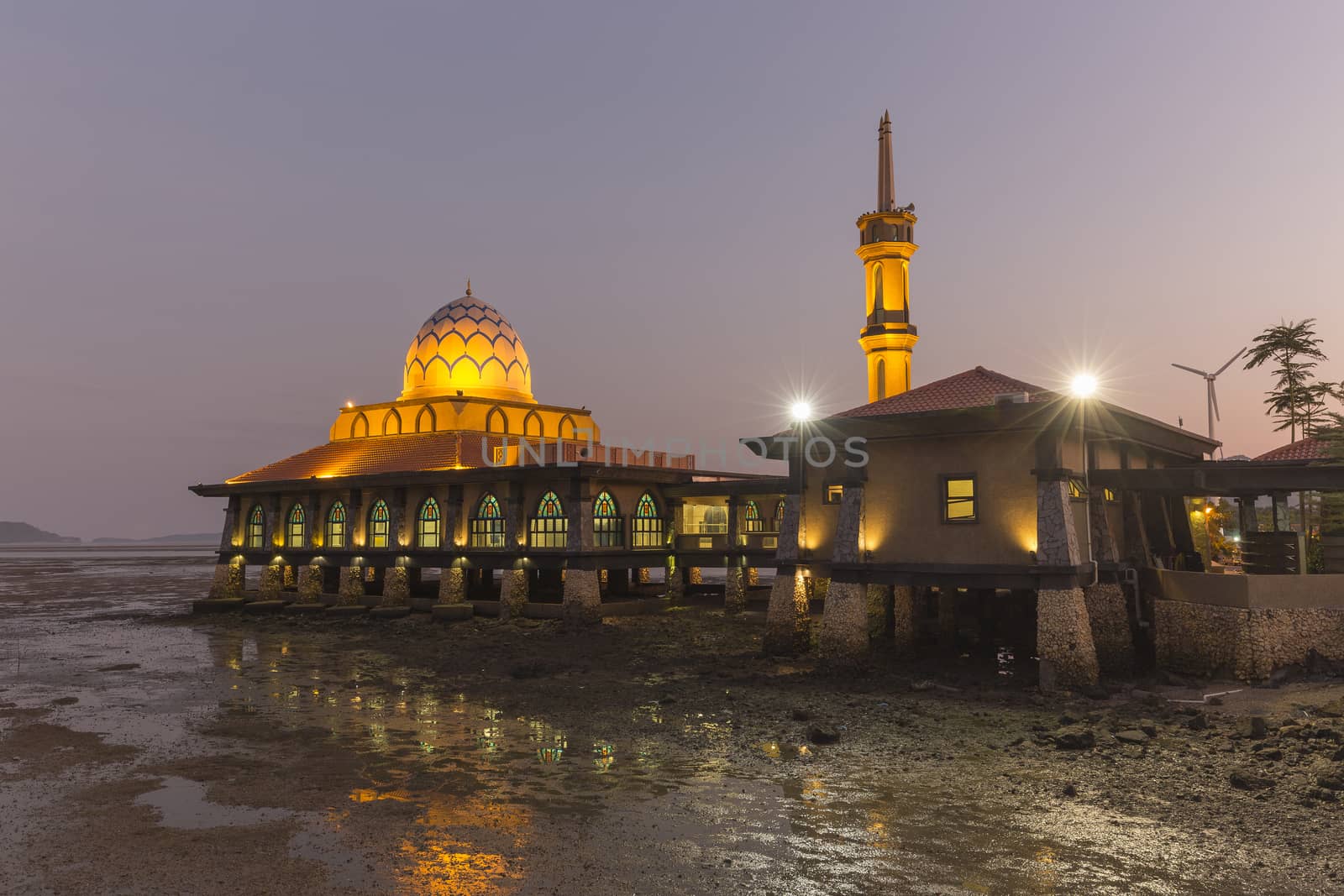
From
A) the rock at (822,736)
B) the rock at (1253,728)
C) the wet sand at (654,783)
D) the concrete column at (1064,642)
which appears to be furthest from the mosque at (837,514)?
the rock at (822,736)

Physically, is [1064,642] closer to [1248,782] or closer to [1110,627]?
[1110,627]

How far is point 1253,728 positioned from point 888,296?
85.8 ft

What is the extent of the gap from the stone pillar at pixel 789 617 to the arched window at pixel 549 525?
13785mm

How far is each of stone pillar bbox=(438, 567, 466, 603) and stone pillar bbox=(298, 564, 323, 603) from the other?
1031cm

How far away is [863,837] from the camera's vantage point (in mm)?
13344

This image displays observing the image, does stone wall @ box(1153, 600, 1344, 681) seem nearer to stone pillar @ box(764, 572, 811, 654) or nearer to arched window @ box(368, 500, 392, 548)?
stone pillar @ box(764, 572, 811, 654)

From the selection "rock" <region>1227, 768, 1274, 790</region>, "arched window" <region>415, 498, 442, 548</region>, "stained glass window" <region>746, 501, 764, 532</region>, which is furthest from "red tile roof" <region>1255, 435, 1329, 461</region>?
"arched window" <region>415, 498, 442, 548</region>

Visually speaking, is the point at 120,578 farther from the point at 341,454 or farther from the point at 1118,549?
the point at 1118,549

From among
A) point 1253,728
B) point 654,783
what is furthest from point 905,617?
point 654,783

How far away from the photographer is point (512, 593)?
4172 cm

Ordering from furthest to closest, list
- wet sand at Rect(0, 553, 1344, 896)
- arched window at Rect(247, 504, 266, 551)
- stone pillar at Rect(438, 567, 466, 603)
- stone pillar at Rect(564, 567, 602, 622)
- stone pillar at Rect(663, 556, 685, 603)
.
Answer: arched window at Rect(247, 504, 266, 551), stone pillar at Rect(663, 556, 685, 603), stone pillar at Rect(438, 567, 466, 603), stone pillar at Rect(564, 567, 602, 622), wet sand at Rect(0, 553, 1344, 896)

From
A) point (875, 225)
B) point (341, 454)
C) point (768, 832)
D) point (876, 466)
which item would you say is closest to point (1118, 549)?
point (876, 466)

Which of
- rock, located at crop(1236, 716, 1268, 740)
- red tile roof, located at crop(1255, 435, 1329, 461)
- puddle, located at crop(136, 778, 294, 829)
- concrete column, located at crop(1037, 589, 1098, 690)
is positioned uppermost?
red tile roof, located at crop(1255, 435, 1329, 461)

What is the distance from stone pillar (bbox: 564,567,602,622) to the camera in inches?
1570
